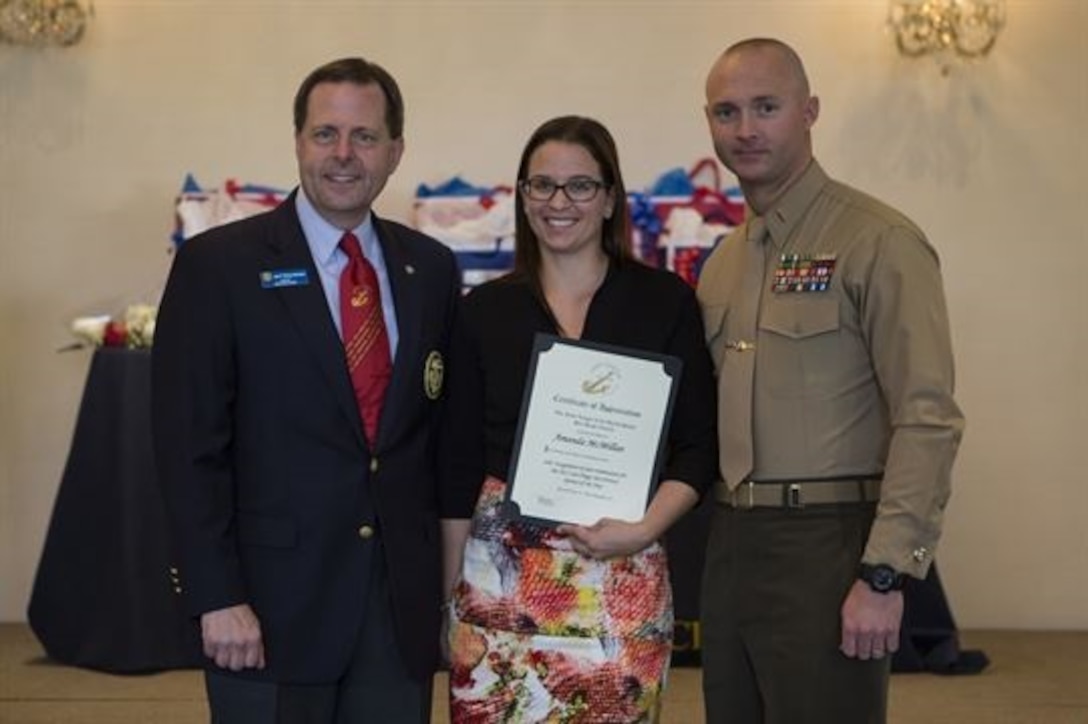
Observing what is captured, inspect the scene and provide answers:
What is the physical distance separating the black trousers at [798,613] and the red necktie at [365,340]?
625mm

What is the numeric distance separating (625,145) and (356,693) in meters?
3.39

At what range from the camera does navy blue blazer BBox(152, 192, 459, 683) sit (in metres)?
2.19

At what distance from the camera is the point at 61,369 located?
5.48 metres

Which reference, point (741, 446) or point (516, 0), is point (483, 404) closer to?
point (741, 446)

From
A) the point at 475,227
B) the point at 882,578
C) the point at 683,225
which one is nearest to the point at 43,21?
the point at 475,227

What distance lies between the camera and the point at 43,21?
5379 millimetres

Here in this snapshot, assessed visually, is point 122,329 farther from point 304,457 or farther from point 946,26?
point 946,26

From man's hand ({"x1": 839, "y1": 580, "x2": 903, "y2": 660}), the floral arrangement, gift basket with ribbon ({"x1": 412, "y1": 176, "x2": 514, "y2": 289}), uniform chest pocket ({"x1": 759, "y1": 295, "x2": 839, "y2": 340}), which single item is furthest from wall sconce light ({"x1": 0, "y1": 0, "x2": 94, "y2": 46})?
man's hand ({"x1": 839, "y1": 580, "x2": 903, "y2": 660})

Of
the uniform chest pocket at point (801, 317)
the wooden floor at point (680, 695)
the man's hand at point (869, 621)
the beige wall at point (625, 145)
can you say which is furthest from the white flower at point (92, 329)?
the man's hand at point (869, 621)

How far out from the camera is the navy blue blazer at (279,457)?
7.18ft

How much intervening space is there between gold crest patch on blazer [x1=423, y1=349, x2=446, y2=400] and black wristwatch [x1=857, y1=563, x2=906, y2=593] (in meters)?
0.72

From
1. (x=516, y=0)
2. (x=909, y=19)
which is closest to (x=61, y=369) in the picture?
(x=516, y=0)

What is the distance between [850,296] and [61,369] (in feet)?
12.7

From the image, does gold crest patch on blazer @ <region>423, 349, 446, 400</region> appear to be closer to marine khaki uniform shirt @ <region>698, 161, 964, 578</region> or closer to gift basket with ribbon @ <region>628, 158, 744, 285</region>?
marine khaki uniform shirt @ <region>698, 161, 964, 578</region>
